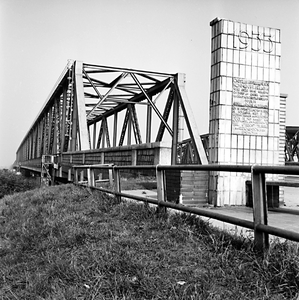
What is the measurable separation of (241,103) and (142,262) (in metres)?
5.55

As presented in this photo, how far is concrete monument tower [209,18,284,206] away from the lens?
319 inches

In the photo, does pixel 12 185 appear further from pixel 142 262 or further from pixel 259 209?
pixel 259 209

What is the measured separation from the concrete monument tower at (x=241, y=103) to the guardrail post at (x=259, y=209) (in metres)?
4.67

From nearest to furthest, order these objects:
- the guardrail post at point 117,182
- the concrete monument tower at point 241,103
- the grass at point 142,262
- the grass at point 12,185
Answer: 1. the grass at point 142,262
2. the guardrail post at point 117,182
3. the concrete monument tower at point 241,103
4. the grass at point 12,185

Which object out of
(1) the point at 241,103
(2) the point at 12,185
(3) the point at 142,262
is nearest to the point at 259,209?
(3) the point at 142,262

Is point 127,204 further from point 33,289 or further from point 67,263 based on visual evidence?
point 33,289

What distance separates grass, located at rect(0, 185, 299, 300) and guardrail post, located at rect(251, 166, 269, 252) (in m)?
0.09

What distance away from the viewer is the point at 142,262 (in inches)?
134

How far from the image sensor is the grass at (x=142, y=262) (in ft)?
9.39

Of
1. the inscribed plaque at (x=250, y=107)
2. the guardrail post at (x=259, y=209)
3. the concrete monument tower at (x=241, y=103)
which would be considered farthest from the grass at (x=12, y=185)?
the guardrail post at (x=259, y=209)

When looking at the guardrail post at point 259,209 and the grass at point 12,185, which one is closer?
the guardrail post at point 259,209

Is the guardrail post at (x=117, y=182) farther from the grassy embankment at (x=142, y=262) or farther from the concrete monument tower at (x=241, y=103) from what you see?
the concrete monument tower at (x=241, y=103)

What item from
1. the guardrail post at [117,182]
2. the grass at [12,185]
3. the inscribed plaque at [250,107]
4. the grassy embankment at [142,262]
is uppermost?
the inscribed plaque at [250,107]

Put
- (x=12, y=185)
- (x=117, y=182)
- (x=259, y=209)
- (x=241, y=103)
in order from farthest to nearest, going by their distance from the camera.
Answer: (x=12, y=185) → (x=241, y=103) → (x=117, y=182) → (x=259, y=209)
